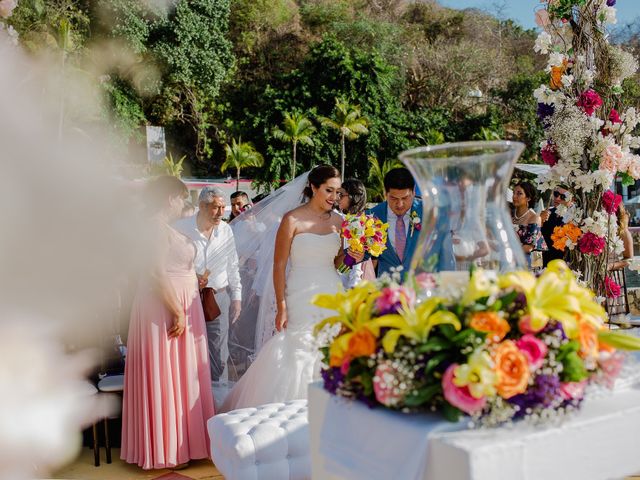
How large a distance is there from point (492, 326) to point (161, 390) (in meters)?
2.91

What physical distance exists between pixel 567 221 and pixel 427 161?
2.90 m

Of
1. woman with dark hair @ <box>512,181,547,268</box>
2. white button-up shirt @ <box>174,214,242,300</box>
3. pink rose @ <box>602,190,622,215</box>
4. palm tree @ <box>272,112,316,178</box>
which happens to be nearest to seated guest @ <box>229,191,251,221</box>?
white button-up shirt @ <box>174,214,242,300</box>

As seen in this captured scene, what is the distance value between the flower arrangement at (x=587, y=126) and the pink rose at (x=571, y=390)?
9.31 feet

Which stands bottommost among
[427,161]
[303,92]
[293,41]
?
[427,161]

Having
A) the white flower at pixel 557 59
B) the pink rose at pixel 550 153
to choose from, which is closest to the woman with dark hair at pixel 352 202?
the pink rose at pixel 550 153

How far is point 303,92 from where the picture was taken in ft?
92.1

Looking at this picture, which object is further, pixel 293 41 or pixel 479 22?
pixel 479 22

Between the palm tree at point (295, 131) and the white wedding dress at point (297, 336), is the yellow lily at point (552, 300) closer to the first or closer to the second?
the white wedding dress at point (297, 336)

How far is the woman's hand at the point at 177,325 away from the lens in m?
4.03

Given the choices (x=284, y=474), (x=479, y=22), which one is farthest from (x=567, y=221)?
(x=479, y=22)

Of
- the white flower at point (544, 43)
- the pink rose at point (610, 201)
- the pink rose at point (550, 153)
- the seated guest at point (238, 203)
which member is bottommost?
the pink rose at point (610, 201)

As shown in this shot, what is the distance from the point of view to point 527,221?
5.50 metres

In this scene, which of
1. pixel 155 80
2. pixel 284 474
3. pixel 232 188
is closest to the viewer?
pixel 284 474

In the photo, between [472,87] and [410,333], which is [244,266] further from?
[472,87]
